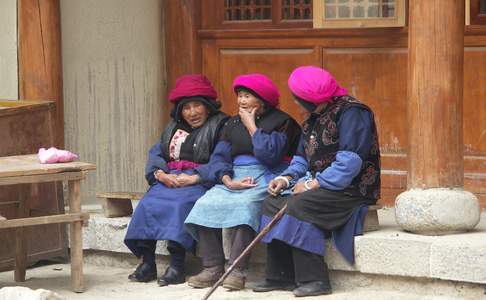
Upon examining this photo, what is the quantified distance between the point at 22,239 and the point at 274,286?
1.66m

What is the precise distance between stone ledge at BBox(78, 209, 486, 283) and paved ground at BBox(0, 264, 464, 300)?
0.15 meters

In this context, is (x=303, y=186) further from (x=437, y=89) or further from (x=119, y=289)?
(x=119, y=289)

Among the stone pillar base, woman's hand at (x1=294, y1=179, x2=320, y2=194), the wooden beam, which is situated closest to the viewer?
the stone pillar base

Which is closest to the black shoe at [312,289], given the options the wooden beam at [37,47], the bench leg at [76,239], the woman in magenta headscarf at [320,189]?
the woman in magenta headscarf at [320,189]

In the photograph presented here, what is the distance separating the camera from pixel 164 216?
7852 mm

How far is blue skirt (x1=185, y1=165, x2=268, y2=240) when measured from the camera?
7543mm

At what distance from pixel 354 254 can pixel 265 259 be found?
686 millimetres

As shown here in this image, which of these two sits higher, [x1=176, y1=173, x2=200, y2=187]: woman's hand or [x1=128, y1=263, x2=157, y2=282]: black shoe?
[x1=176, y1=173, x2=200, y2=187]: woman's hand

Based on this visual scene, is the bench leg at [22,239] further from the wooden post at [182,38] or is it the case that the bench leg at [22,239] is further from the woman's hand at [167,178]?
the wooden post at [182,38]

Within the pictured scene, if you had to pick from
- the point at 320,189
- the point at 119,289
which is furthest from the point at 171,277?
the point at 320,189

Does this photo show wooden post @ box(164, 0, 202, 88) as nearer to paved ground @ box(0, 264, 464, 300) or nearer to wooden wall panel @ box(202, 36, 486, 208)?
wooden wall panel @ box(202, 36, 486, 208)

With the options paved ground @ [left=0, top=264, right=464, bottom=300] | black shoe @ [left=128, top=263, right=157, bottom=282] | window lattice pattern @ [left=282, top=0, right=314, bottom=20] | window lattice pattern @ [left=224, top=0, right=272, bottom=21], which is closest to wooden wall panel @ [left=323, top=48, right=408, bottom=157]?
window lattice pattern @ [left=282, top=0, right=314, bottom=20]

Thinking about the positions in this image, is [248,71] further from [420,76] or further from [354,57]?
[420,76]

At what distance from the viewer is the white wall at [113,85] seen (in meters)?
9.16
